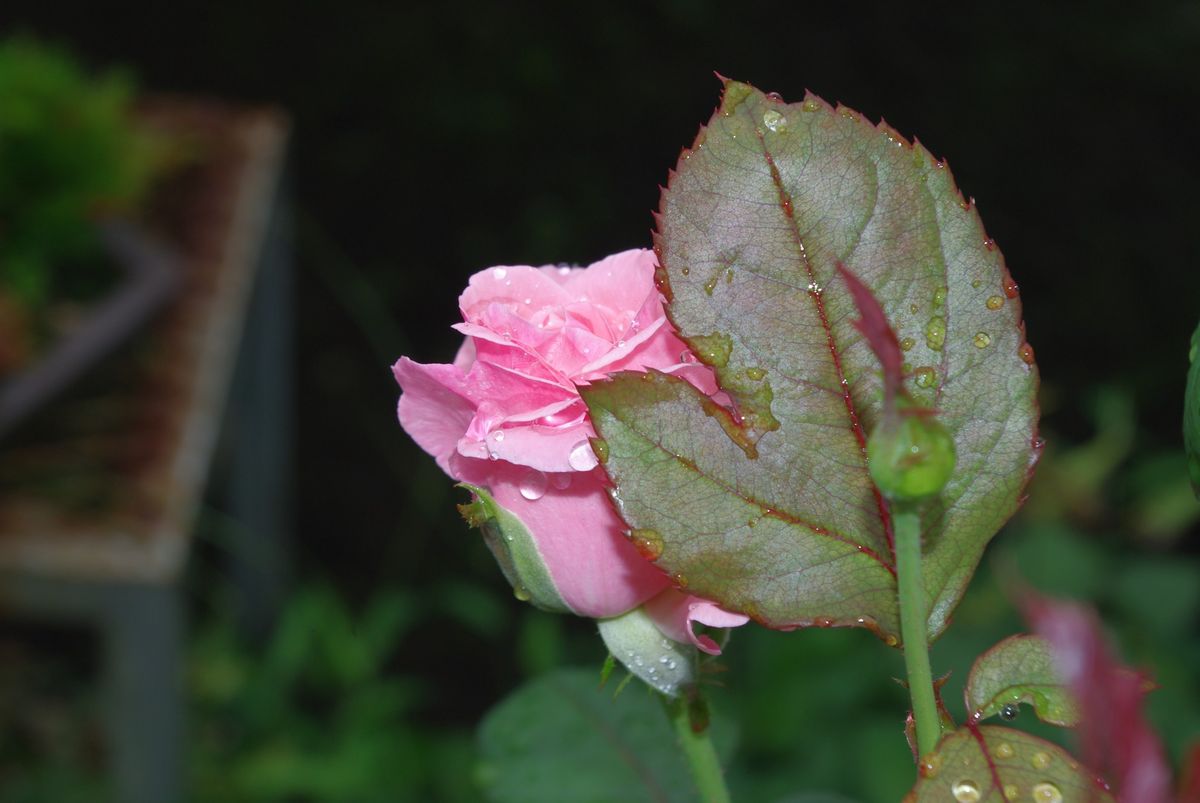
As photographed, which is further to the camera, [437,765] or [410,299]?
[410,299]

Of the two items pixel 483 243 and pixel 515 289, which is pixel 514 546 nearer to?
pixel 515 289

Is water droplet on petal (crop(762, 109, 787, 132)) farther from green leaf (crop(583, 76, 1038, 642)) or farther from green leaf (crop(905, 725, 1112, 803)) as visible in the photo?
green leaf (crop(905, 725, 1112, 803))

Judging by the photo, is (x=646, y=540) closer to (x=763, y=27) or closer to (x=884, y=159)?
(x=884, y=159)

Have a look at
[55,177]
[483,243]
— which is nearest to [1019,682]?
[55,177]

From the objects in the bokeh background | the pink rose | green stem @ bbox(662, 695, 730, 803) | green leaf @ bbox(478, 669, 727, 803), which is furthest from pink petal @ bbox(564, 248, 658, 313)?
the bokeh background

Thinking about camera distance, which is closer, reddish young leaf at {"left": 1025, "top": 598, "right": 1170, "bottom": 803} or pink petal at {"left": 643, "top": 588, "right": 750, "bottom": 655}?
reddish young leaf at {"left": 1025, "top": 598, "right": 1170, "bottom": 803}

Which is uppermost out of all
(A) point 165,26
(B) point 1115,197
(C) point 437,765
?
(B) point 1115,197

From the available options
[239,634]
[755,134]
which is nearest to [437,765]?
[239,634]
